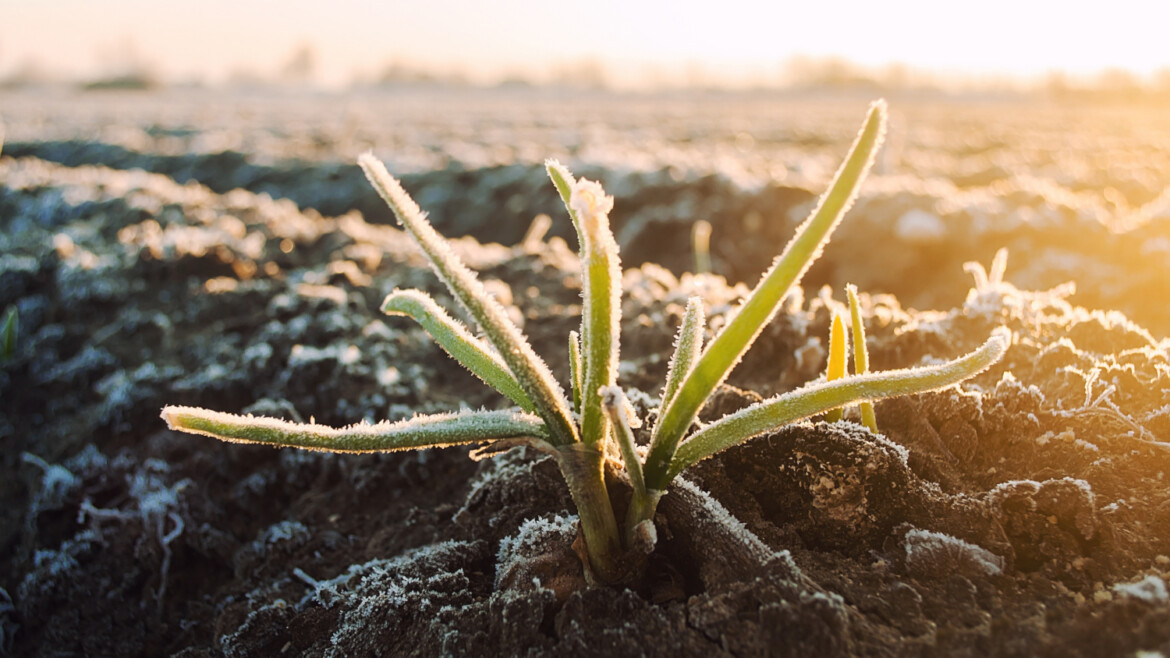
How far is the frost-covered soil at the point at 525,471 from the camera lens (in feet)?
4.22

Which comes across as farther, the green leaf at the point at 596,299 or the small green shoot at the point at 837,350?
the small green shoot at the point at 837,350

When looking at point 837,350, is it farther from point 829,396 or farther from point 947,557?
point 947,557

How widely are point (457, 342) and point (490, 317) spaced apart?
10.0 inches

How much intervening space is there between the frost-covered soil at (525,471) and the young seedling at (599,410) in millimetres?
115

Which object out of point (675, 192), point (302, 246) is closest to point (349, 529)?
point (302, 246)

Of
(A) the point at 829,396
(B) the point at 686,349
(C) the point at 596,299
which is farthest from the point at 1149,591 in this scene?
(C) the point at 596,299

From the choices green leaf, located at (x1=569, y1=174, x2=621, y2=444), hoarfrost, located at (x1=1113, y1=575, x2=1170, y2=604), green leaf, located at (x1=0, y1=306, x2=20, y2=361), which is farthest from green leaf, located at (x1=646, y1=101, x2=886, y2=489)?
green leaf, located at (x1=0, y1=306, x2=20, y2=361)

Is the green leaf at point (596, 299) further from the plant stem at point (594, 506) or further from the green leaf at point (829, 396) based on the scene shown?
the green leaf at point (829, 396)

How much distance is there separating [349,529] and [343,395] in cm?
65

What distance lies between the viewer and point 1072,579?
129 cm

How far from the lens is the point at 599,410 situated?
1.30 metres

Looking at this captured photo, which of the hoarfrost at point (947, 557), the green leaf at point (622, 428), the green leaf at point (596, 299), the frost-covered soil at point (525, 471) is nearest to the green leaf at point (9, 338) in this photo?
the frost-covered soil at point (525, 471)

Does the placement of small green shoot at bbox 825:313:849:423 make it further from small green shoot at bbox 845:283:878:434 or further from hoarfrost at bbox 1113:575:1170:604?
hoarfrost at bbox 1113:575:1170:604

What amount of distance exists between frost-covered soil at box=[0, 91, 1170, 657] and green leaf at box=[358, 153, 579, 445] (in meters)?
A: 0.31
